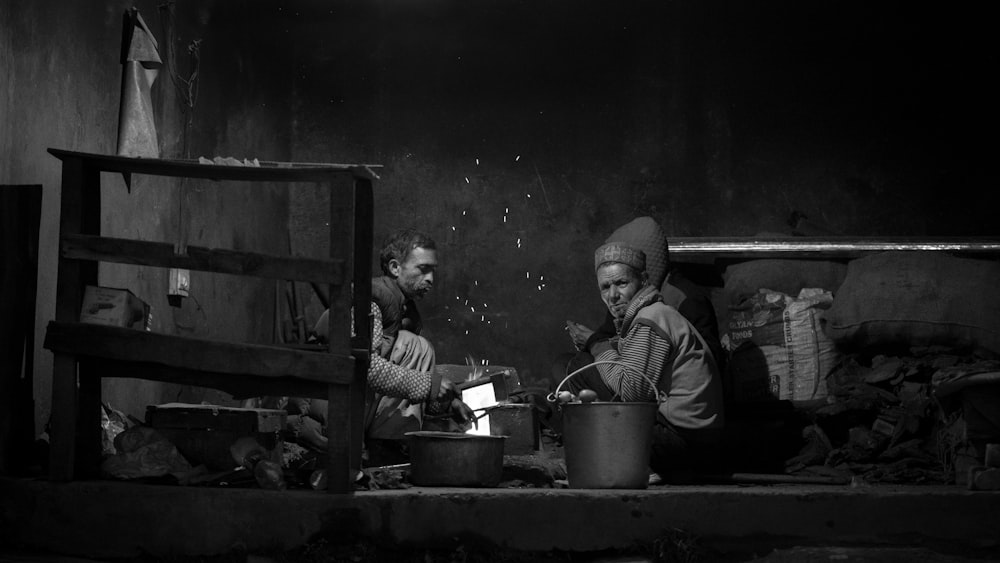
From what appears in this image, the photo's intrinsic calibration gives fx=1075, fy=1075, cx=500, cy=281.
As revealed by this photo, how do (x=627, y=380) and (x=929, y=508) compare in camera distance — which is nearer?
(x=929, y=508)

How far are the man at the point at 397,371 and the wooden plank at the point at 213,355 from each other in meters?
0.94

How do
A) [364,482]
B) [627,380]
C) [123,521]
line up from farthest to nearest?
1. [627,380]
2. [364,482]
3. [123,521]

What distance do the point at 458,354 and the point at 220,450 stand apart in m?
4.24

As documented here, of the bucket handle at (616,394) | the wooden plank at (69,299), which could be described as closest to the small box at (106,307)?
the wooden plank at (69,299)

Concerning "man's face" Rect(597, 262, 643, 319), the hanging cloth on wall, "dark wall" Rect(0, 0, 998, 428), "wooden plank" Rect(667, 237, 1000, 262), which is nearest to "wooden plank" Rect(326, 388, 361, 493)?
"man's face" Rect(597, 262, 643, 319)

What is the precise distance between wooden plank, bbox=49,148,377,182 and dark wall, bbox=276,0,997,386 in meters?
4.57

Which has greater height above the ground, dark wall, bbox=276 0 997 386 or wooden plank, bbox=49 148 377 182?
dark wall, bbox=276 0 997 386

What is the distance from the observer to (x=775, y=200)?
9.30m

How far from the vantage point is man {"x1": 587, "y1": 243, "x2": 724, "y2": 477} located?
Answer: 18.5 ft

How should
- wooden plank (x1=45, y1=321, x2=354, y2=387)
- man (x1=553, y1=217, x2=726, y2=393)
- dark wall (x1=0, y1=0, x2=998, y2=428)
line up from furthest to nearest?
dark wall (x1=0, y1=0, x2=998, y2=428) < man (x1=553, y1=217, x2=726, y2=393) < wooden plank (x1=45, y1=321, x2=354, y2=387)

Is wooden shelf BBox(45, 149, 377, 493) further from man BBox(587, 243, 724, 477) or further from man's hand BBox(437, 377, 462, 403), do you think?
man BBox(587, 243, 724, 477)

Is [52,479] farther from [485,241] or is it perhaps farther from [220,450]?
[485,241]

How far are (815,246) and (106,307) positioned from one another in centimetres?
541

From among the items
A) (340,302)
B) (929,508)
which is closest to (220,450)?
(340,302)
